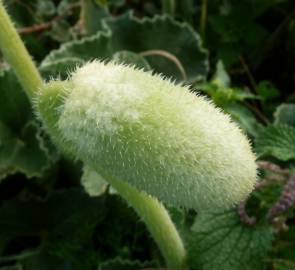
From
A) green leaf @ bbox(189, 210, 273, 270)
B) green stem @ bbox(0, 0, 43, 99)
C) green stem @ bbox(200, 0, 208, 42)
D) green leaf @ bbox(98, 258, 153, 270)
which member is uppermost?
green stem @ bbox(0, 0, 43, 99)

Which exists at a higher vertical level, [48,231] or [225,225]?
[225,225]

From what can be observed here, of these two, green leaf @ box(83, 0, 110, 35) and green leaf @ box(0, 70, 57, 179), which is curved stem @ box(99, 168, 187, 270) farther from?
green leaf @ box(83, 0, 110, 35)

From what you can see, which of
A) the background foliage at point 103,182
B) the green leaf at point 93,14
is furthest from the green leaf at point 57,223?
the green leaf at point 93,14

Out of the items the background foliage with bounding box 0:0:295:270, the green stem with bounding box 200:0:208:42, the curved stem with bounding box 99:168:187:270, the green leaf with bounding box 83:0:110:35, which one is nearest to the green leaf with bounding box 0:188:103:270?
the background foliage with bounding box 0:0:295:270

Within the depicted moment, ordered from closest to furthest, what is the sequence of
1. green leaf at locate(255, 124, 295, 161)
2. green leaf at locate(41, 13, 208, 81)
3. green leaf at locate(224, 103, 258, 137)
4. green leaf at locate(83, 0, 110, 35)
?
green leaf at locate(255, 124, 295, 161) < green leaf at locate(224, 103, 258, 137) < green leaf at locate(41, 13, 208, 81) < green leaf at locate(83, 0, 110, 35)

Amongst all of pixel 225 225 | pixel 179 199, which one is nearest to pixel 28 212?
pixel 225 225

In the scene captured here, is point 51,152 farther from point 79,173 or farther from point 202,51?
point 202,51

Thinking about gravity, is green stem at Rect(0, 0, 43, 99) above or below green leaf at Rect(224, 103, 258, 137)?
above
